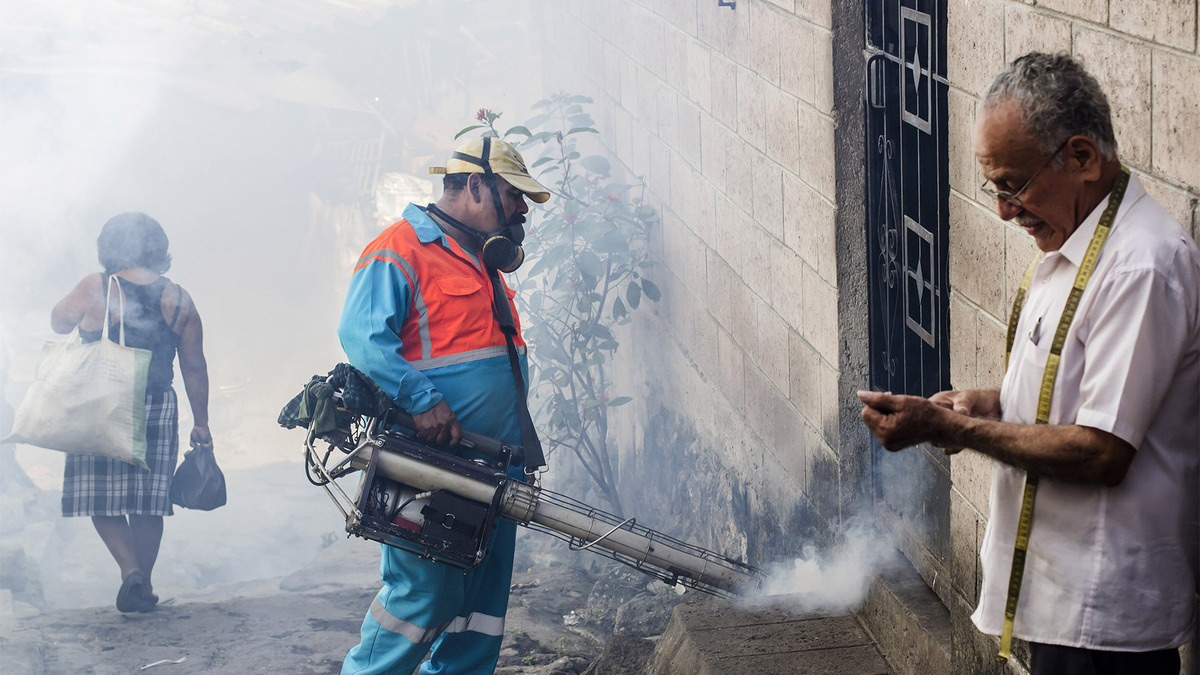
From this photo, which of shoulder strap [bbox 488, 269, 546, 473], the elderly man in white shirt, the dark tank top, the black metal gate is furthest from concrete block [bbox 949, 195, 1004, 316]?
the dark tank top

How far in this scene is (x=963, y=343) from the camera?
2.67 meters

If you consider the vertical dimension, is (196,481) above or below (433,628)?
below

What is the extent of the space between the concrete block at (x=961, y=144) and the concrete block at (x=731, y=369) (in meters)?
2.15

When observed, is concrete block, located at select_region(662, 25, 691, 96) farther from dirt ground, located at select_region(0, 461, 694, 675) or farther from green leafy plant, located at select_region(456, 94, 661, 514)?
dirt ground, located at select_region(0, 461, 694, 675)

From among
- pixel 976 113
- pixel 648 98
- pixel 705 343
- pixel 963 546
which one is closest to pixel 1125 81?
pixel 976 113

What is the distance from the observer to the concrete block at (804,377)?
3836 mm

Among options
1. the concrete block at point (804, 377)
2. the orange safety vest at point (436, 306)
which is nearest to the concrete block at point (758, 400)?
the concrete block at point (804, 377)

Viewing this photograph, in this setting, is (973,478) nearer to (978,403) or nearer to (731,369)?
(978,403)

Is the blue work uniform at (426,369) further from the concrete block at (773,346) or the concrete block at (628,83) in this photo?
the concrete block at (628,83)

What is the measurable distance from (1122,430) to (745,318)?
3.14m

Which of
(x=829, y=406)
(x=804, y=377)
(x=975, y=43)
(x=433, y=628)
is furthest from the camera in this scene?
(x=804, y=377)

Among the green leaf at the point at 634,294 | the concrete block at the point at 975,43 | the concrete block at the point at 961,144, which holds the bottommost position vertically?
the green leaf at the point at 634,294

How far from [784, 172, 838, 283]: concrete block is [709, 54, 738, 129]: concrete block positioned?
0.73 meters

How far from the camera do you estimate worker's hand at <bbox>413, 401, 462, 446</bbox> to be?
11.3ft
